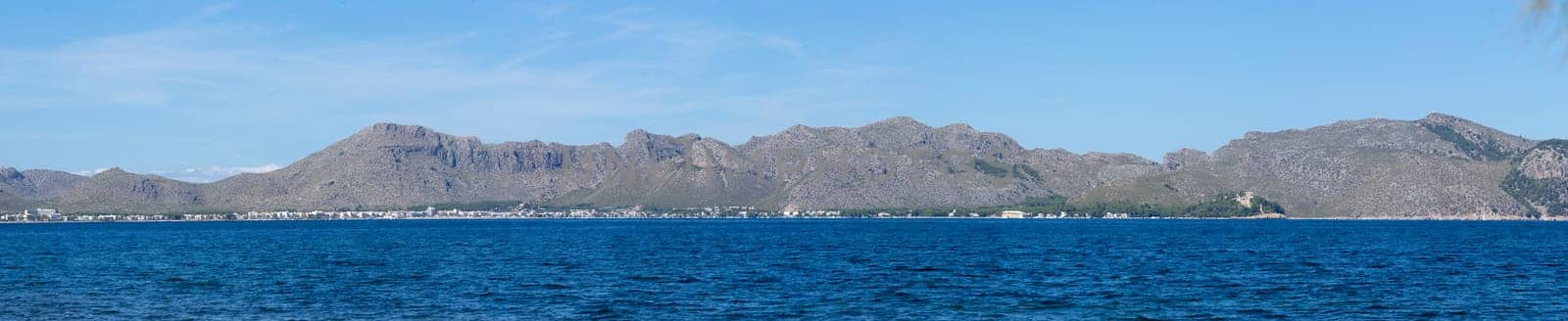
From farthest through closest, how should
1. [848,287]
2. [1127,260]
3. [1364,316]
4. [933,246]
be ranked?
[933,246] < [1127,260] < [848,287] < [1364,316]

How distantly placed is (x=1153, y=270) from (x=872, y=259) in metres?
21.2

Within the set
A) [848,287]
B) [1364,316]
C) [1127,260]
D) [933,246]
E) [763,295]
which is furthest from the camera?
[933,246]

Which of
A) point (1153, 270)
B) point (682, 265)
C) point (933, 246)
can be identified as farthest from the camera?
point (933, 246)

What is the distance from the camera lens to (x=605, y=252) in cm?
11519

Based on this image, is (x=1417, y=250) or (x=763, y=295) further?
(x=1417, y=250)

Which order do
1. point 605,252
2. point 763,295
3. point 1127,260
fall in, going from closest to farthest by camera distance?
point 763,295, point 1127,260, point 605,252

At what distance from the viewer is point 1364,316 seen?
53.0m

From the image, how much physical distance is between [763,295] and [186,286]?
96.1ft

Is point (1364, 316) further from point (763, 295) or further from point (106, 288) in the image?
point (106, 288)

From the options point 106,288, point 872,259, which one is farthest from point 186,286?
point 872,259

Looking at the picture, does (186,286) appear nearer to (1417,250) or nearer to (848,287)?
(848,287)

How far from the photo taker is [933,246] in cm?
12938

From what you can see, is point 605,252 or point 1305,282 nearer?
point 1305,282

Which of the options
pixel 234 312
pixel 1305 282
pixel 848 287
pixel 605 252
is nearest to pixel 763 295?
pixel 848 287
